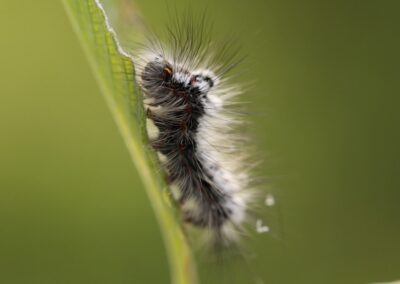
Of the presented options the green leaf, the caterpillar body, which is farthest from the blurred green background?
the green leaf

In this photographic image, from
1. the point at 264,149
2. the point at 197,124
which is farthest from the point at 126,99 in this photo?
the point at 264,149

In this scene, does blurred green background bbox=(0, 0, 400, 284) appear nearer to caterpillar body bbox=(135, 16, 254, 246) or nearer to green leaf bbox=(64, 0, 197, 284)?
caterpillar body bbox=(135, 16, 254, 246)

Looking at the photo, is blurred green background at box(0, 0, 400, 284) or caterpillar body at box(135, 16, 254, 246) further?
blurred green background at box(0, 0, 400, 284)

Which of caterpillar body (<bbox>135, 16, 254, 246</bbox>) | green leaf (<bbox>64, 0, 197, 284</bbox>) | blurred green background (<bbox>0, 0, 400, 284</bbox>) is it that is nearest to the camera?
green leaf (<bbox>64, 0, 197, 284</bbox>)

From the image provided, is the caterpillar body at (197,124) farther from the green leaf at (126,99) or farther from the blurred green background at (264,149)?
the blurred green background at (264,149)

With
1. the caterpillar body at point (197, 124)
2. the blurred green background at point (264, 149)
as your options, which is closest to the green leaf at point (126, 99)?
the caterpillar body at point (197, 124)

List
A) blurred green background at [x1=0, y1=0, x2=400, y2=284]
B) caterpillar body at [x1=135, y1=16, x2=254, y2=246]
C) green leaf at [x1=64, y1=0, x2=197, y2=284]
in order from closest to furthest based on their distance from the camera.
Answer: green leaf at [x1=64, y1=0, x2=197, y2=284] → caterpillar body at [x1=135, y1=16, x2=254, y2=246] → blurred green background at [x1=0, y1=0, x2=400, y2=284]

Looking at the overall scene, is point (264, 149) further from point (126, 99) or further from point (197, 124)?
point (126, 99)

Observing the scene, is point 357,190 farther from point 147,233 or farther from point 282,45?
point 147,233
